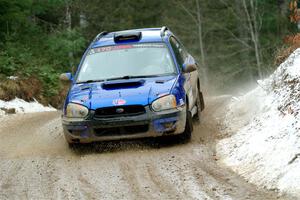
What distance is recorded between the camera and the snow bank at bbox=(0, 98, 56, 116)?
16.5m

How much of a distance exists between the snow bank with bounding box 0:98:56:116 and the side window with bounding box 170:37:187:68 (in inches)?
220

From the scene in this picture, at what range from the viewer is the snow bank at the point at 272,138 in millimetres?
7027

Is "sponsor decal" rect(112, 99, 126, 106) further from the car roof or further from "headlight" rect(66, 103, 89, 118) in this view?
the car roof

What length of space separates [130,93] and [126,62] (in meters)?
1.34

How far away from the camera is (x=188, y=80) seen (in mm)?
10992

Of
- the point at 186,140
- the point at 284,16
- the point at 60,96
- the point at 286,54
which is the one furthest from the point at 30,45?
the point at 284,16

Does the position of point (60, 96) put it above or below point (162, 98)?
below

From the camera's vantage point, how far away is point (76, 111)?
9.64m

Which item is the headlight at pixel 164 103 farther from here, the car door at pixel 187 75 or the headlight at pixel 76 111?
the headlight at pixel 76 111

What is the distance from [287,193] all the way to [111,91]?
4.03 metres

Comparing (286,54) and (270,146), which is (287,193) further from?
(286,54)

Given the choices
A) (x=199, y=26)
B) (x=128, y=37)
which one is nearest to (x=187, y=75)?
(x=128, y=37)

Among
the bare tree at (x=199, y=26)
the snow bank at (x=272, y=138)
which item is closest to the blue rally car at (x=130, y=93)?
the snow bank at (x=272, y=138)

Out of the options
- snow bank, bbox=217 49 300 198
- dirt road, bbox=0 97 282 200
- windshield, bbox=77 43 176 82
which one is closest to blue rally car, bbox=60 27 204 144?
windshield, bbox=77 43 176 82
